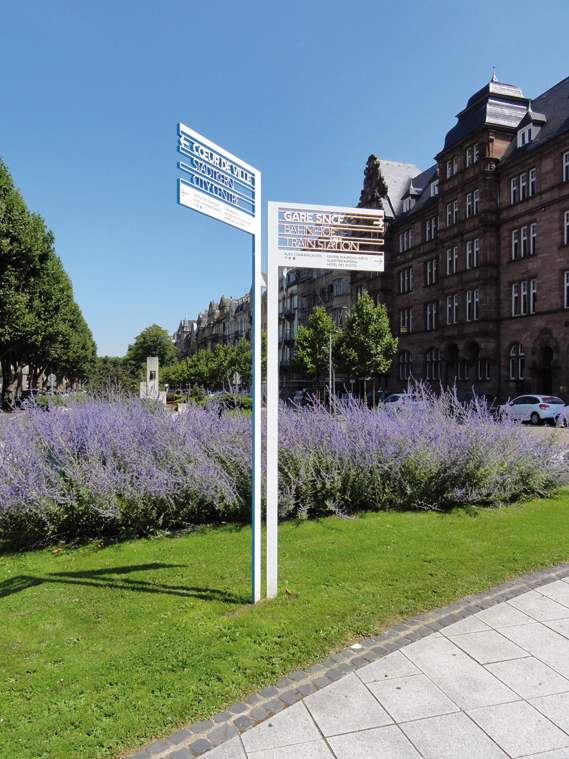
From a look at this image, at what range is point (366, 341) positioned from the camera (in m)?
38.0

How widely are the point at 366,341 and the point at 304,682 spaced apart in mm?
35647

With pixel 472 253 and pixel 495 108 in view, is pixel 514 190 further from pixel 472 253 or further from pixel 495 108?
pixel 495 108

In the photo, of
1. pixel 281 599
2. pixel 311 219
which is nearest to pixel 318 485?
pixel 281 599

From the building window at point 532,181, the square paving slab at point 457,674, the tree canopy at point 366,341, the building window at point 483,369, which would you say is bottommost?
the square paving slab at point 457,674

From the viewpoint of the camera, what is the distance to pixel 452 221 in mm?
38656

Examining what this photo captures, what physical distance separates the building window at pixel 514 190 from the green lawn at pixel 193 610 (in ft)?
104

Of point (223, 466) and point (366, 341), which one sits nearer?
point (223, 466)

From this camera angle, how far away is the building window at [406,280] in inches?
1764

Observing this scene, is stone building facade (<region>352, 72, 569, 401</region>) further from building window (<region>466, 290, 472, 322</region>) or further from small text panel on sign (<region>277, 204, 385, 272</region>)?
small text panel on sign (<region>277, 204, 385, 272</region>)

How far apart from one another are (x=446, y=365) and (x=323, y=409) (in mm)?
32786

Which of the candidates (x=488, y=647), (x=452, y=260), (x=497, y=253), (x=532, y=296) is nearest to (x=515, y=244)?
(x=497, y=253)

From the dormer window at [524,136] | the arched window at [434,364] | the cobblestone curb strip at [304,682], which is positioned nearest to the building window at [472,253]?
the dormer window at [524,136]

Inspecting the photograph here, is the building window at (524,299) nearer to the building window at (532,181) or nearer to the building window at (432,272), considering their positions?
the building window at (532,181)

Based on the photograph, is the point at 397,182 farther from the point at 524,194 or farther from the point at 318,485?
the point at 318,485
